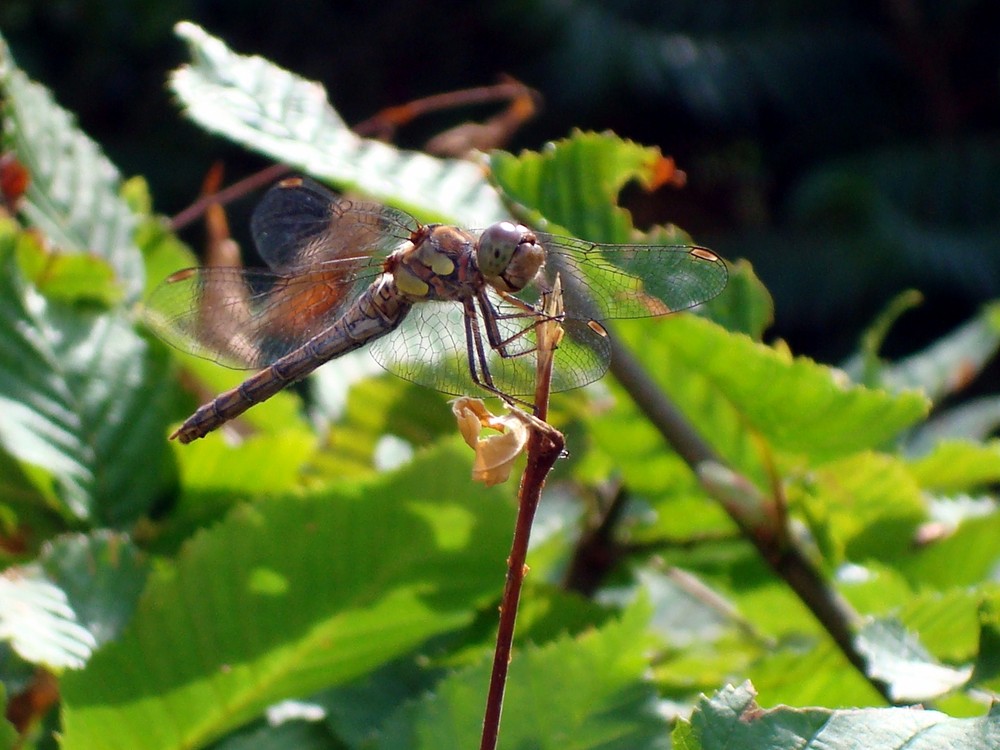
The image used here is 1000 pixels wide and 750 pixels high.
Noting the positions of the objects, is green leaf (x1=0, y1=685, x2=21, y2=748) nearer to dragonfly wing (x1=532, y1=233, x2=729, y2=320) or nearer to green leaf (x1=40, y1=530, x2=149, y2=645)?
green leaf (x1=40, y1=530, x2=149, y2=645)

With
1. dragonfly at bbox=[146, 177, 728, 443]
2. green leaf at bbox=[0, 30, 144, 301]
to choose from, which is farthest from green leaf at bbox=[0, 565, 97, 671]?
green leaf at bbox=[0, 30, 144, 301]

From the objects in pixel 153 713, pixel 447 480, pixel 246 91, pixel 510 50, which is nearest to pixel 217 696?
pixel 153 713

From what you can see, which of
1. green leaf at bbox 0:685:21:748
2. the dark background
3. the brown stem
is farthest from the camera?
the dark background

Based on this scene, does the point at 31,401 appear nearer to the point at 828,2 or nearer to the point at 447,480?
the point at 447,480

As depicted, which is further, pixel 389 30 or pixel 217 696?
pixel 389 30

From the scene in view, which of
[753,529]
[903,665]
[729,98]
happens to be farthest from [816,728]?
[729,98]

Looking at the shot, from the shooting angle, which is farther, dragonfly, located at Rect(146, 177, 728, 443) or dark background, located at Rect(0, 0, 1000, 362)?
dark background, located at Rect(0, 0, 1000, 362)
